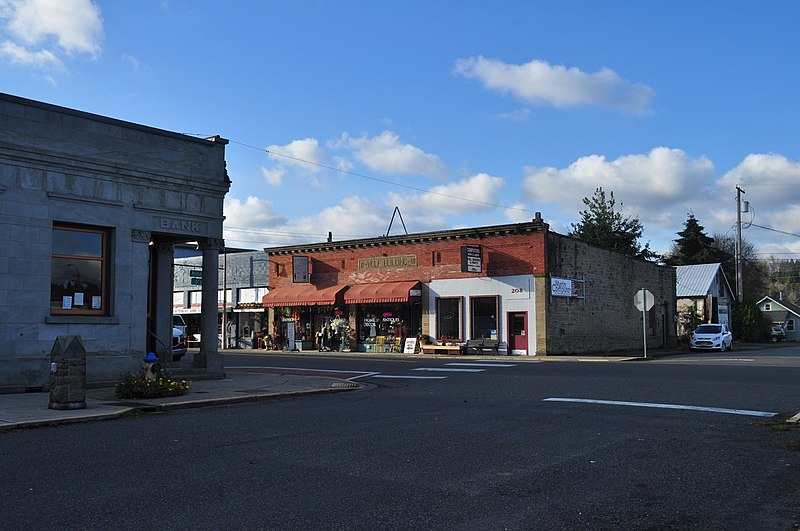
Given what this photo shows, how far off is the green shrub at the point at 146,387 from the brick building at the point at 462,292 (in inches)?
932

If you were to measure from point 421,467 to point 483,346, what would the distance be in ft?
96.7

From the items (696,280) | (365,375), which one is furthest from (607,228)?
(365,375)

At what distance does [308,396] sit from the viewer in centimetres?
1609

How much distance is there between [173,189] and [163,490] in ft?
42.4

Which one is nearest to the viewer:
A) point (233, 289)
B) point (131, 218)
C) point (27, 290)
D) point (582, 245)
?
point (27, 290)

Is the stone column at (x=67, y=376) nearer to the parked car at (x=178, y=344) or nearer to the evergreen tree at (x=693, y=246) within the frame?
the parked car at (x=178, y=344)

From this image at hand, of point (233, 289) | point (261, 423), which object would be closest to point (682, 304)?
point (233, 289)

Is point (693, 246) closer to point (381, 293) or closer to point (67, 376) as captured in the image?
point (381, 293)

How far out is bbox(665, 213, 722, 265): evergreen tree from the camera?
75.2 metres

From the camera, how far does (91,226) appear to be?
17.2 metres

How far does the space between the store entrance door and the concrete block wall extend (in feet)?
3.81

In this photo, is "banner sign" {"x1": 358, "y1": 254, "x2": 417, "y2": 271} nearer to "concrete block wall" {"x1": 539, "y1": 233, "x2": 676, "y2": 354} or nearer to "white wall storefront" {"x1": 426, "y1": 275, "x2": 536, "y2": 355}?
"white wall storefront" {"x1": 426, "y1": 275, "x2": 536, "y2": 355}

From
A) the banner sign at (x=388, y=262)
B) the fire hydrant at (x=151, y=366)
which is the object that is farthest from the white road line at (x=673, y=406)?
the banner sign at (x=388, y=262)

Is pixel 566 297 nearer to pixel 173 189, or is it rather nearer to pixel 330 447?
pixel 173 189
